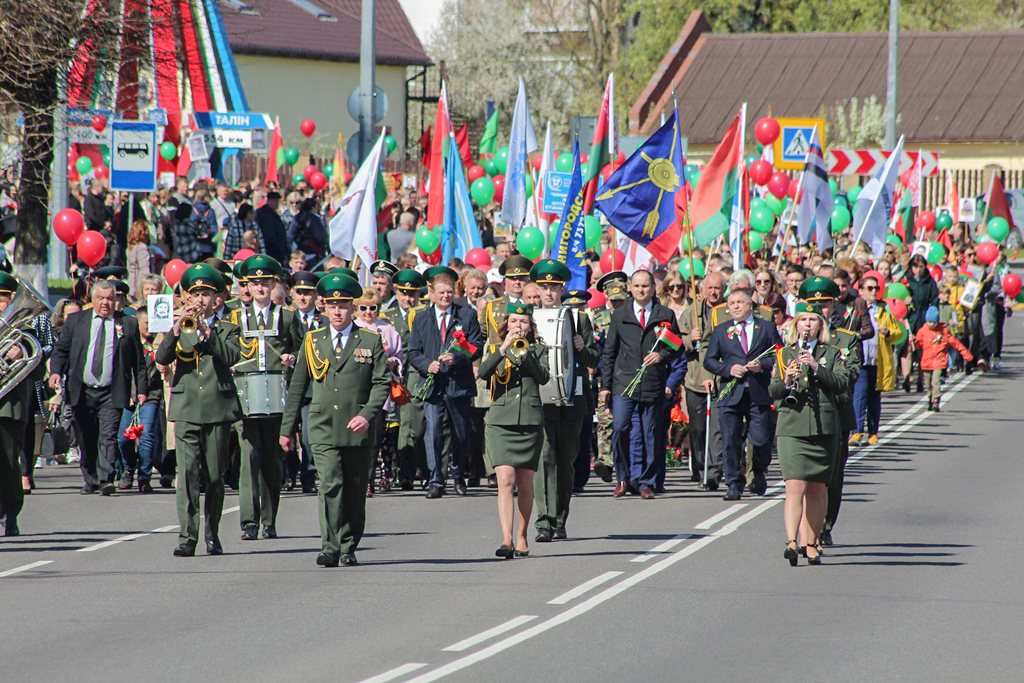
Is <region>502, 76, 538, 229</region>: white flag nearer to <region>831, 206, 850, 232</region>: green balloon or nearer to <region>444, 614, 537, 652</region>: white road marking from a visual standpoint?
<region>831, 206, 850, 232</region>: green balloon

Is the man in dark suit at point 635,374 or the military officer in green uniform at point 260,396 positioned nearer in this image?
the military officer in green uniform at point 260,396

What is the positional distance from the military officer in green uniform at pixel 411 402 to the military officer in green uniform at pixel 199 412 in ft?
11.9

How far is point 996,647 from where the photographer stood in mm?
8633

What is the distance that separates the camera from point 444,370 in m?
14.7

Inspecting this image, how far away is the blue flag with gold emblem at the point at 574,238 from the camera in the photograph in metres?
17.5

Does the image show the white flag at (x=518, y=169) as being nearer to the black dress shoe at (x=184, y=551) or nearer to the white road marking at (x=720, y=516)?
the white road marking at (x=720, y=516)

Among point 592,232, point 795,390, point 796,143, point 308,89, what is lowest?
point 795,390

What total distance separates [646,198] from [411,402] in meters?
3.57

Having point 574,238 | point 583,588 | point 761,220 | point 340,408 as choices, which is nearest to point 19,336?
point 340,408

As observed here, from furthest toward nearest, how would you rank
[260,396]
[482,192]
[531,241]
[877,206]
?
[482,192], [877,206], [531,241], [260,396]

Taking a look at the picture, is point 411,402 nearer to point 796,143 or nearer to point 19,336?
point 19,336

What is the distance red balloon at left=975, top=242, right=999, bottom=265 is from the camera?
26.6m

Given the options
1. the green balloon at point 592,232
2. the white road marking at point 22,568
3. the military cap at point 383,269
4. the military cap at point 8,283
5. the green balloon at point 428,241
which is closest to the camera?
the white road marking at point 22,568

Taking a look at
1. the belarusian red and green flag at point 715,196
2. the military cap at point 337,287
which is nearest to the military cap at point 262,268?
the military cap at point 337,287
